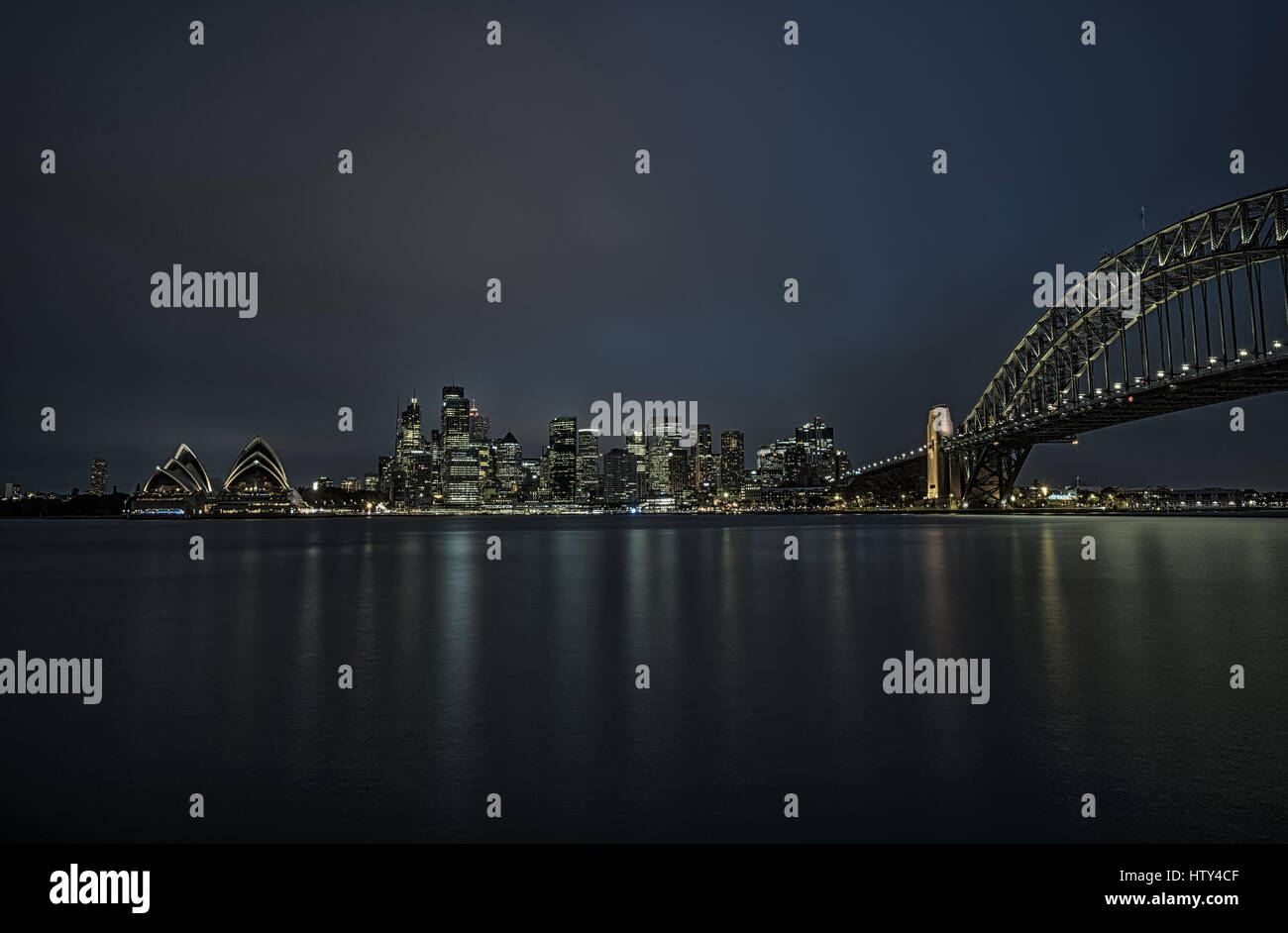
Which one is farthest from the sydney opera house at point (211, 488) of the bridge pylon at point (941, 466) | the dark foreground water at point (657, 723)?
the dark foreground water at point (657, 723)

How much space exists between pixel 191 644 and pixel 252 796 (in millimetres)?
11313

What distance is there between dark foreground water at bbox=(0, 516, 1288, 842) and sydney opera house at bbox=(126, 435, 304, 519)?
159088 mm

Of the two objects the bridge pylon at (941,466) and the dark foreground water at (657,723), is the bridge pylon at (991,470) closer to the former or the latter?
the bridge pylon at (941,466)

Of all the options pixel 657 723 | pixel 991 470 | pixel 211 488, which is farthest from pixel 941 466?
pixel 211 488

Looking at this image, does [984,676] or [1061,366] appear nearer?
[984,676]

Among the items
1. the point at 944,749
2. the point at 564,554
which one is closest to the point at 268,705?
the point at 944,749

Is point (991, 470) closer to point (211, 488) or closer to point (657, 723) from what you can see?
point (657, 723)

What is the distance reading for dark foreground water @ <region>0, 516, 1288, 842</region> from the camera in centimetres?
700

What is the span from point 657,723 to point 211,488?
19301 cm

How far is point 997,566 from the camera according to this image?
34125 mm

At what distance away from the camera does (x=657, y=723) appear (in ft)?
33.6

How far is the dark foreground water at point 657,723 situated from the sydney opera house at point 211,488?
522 feet

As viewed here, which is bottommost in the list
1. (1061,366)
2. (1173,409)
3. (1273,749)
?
(1273,749)
